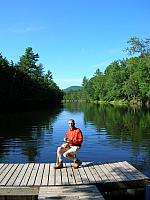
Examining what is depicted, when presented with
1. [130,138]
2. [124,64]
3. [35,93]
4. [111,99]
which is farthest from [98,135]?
[111,99]

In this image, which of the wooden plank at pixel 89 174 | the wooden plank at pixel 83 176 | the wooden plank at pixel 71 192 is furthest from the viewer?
the wooden plank at pixel 89 174

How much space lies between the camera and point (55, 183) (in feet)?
42.0

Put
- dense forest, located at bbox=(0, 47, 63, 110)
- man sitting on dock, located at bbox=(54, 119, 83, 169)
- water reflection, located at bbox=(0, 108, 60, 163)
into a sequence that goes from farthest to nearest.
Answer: dense forest, located at bbox=(0, 47, 63, 110)
water reflection, located at bbox=(0, 108, 60, 163)
man sitting on dock, located at bbox=(54, 119, 83, 169)

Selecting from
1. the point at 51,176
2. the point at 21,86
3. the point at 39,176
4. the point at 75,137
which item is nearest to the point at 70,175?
the point at 51,176

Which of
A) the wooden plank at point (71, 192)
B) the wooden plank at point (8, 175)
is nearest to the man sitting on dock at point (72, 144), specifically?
the wooden plank at point (8, 175)

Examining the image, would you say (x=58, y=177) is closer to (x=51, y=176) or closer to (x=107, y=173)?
(x=51, y=176)

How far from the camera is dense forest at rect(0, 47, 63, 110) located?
267 feet

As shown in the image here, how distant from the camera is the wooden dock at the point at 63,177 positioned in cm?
1243

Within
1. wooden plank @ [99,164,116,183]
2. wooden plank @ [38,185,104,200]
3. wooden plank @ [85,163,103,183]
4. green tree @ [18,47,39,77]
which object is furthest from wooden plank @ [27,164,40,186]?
green tree @ [18,47,39,77]

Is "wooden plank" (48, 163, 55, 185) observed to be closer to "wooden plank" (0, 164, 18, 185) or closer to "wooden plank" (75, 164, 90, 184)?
"wooden plank" (75, 164, 90, 184)

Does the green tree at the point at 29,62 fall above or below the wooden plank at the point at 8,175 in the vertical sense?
above

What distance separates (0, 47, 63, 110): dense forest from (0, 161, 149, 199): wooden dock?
62372mm

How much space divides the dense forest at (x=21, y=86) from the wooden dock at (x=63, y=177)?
205ft

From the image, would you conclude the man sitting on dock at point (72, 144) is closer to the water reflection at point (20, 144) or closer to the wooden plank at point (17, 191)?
the wooden plank at point (17, 191)
